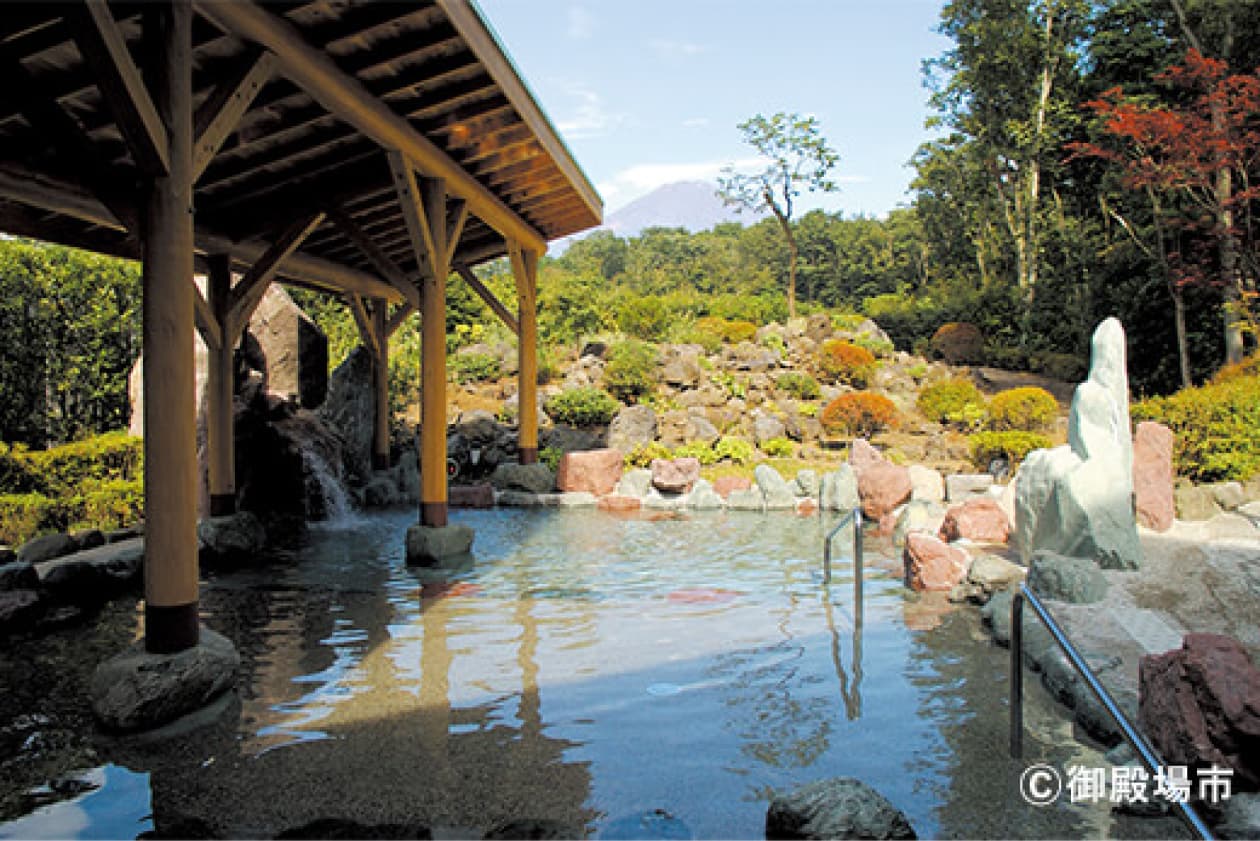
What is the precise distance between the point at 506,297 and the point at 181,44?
19.7 metres

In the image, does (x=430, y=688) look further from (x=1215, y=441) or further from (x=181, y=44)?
(x=1215, y=441)

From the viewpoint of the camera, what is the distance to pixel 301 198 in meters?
8.58

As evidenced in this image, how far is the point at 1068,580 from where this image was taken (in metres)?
5.43

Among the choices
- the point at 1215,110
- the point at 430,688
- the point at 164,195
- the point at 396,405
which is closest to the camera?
the point at 164,195

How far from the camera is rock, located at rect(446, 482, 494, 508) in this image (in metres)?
12.9

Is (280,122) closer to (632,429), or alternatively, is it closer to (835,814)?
(835,814)

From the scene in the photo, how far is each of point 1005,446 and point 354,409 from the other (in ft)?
36.0

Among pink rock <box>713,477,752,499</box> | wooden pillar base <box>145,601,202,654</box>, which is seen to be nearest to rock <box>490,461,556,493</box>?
pink rock <box>713,477,752,499</box>

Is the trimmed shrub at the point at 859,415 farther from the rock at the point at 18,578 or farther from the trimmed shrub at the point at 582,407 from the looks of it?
the rock at the point at 18,578

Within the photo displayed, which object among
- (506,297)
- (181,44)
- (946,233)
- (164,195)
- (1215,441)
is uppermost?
(946,233)

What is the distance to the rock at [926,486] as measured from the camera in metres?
11.9

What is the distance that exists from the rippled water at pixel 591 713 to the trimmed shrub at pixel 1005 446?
282 inches

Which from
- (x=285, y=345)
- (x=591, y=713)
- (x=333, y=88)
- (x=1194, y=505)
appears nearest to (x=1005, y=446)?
(x=1194, y=505)

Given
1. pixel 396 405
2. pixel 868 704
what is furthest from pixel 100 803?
pixel 396 405
